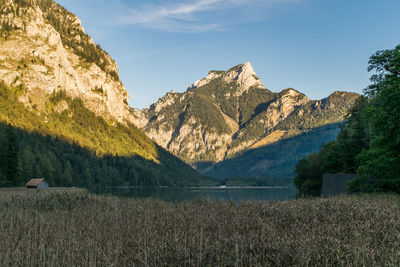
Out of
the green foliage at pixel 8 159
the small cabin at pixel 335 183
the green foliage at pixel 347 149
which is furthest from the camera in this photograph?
the green foliage at pixel 8 159

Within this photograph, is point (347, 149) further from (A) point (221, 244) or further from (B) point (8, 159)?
(B) point (8, 159)

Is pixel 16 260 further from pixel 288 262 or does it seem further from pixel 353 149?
pixel 353 149

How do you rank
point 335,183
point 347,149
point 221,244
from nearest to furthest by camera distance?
1. point 221,244
2. point 335,183
3. point 347,149

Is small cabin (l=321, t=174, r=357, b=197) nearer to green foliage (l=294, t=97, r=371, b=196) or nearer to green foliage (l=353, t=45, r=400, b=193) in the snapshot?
green foliage (l=294, t=97, r=371, b=196)

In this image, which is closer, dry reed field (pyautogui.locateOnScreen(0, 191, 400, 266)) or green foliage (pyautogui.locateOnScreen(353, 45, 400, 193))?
dry reed field (pyautogui.locateOnScreen(0, 191, 400, 266))

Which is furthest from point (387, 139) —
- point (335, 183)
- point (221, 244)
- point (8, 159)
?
point (8, 159)

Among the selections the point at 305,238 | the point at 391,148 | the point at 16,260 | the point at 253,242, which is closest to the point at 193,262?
the point at 253,242

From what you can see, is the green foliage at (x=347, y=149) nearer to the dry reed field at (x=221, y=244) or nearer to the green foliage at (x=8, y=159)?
the dry reed field at (x=221, y=244)

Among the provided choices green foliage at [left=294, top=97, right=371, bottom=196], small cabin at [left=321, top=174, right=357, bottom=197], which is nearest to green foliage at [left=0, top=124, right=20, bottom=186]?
green foliage at [left=294, top=97, right=371, bottom=196]

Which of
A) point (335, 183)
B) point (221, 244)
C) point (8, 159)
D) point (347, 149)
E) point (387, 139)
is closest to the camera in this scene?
point (221, 244)

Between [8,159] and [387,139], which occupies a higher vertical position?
[387,139]

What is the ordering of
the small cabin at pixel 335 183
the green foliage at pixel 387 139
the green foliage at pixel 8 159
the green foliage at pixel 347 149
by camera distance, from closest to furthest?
the green foliage at pixel 387 139
the small cabin at pixel 335 183
the green foliage at pixel 347 149
the green foliage at pixel 8 159

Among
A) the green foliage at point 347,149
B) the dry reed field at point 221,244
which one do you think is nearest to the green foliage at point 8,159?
the green foliage at point 347,149

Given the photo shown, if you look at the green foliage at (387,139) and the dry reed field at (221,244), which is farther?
the green foliage at (387,139)
